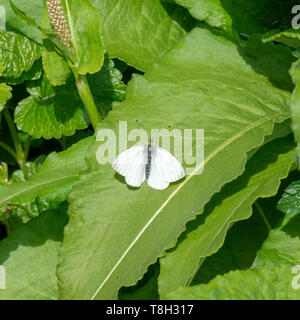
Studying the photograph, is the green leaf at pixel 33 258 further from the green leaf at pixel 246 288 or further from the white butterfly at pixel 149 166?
the green leaf at pixel 246 288

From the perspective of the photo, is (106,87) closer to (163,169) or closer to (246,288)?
(163,169)

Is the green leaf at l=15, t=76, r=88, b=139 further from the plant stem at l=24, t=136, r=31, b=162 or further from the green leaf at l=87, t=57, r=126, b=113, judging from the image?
the plant stem at l=24, t=136, r=31, b=162

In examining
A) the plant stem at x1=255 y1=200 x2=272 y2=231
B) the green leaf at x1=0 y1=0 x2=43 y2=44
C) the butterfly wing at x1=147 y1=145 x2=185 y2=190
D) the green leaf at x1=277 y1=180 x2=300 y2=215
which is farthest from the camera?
the green leaf at x1=0 y1=0 x2=43 y2=44

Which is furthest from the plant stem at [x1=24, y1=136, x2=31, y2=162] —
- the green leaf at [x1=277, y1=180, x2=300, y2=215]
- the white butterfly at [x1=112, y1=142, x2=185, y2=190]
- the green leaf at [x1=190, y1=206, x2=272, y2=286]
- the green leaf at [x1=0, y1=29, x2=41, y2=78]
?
the green leaf at [x1=277, y1=180, x2=300, y2=215]

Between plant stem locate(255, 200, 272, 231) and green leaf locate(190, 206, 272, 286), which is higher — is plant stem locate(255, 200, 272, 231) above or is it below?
above

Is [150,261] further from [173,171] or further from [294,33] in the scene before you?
[294,33]

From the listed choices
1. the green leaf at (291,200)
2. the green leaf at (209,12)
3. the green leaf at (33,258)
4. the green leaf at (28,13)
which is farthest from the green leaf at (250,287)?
the green leaf at (28,13)

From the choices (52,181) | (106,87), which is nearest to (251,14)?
(106,87)
